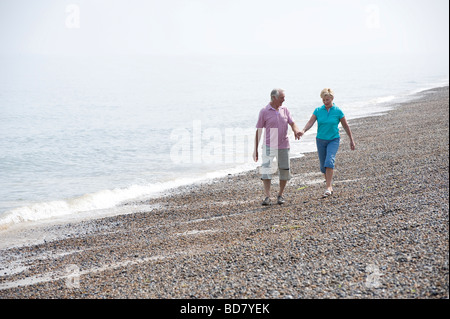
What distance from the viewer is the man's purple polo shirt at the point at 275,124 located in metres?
9.27

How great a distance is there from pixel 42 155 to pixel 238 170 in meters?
13.1

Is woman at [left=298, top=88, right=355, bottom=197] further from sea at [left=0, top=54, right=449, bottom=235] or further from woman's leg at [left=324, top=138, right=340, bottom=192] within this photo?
sea at [left=0, top=54, right=449, bottom=235]

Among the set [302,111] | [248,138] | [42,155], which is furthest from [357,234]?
[302,111]

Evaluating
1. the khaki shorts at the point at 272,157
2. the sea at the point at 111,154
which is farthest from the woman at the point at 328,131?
the sea at the point at 111,154

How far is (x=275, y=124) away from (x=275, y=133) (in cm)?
20

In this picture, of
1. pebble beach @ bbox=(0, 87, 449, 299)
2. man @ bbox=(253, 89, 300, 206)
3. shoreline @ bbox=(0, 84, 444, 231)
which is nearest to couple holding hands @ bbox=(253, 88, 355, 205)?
man @ bbox=(253, 89, 300, 206)

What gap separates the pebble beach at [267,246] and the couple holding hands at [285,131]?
70 centimetres

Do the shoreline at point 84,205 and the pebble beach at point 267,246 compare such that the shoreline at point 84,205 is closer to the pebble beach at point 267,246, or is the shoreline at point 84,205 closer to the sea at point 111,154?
the sea at point 111,154

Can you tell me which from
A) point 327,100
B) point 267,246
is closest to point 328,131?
point 327,100

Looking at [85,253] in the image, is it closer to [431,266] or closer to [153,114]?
[431,266]

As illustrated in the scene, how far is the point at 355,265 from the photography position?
18.4ft

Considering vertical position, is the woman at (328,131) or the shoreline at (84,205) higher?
the woman at (328,131)

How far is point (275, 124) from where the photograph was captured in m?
9.30

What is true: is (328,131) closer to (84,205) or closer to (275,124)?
(275,124)
